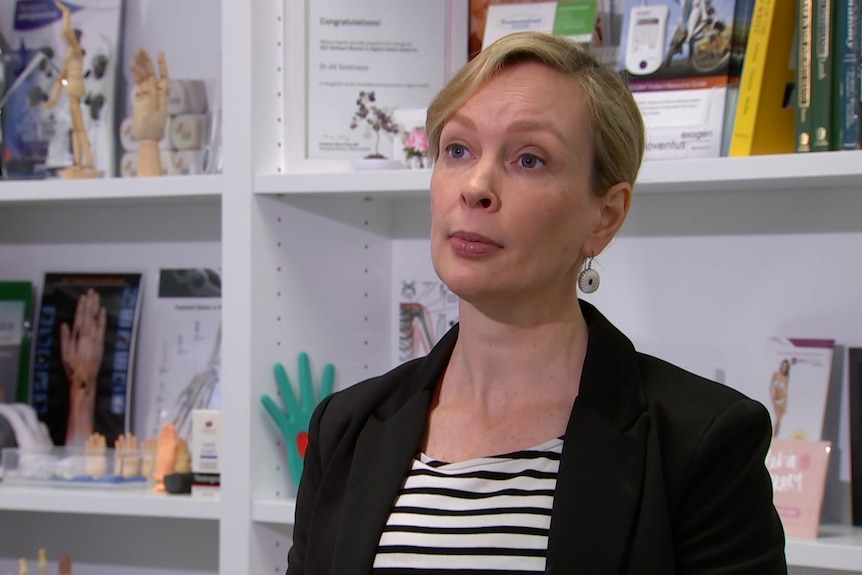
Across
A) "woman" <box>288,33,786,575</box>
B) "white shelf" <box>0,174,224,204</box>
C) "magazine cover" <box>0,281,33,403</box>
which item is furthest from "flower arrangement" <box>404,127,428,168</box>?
"magazine cover" <box>0,281,33,403</box>

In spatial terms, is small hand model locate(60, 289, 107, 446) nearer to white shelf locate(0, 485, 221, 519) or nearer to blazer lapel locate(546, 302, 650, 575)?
white shelf locate(0, 485, 221, 519)

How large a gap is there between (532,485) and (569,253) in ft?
0.74

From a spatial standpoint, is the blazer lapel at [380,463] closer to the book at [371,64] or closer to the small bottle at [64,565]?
the book at [371,64]

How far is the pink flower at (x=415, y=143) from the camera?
1.58 metres

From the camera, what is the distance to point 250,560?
157 cm

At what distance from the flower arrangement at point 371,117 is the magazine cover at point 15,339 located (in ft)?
2.36

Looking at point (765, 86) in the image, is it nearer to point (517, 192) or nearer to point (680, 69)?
point (680, 69)

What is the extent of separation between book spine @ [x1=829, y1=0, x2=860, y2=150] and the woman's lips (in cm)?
58

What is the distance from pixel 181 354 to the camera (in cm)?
192

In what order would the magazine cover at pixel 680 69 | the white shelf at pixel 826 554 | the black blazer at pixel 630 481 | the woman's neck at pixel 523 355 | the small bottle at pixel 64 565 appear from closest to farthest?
the black blazer at pixel 630 481
the woman's neck at pixel 523 355
the white shelf at pixel 826 554
the magazine cover at pixel 680 69
the small bottle at pixel 64 565

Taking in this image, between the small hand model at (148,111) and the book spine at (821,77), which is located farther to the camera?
the small hand model at (148,111)

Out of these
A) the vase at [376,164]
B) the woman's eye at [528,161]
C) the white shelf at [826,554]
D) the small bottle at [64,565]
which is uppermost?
the vase at [376,164]

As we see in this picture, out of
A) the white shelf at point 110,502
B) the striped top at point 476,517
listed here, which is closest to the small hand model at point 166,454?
the white shelf at point 110,502

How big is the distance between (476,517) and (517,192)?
1.01 ft
